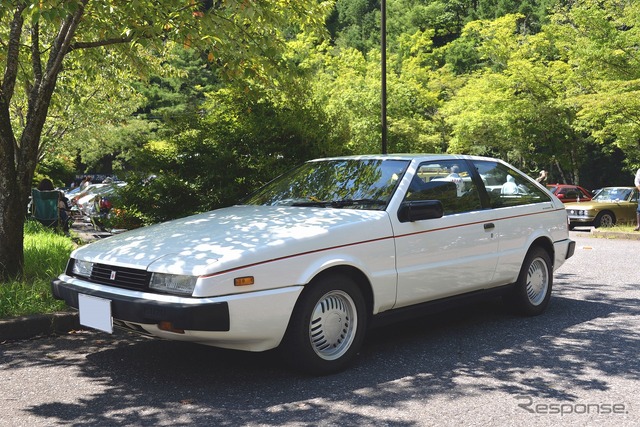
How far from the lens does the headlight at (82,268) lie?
479cm

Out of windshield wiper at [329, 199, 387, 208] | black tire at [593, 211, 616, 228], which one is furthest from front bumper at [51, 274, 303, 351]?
black tire at [593, 211, 616, 228]

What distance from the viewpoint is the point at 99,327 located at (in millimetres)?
4438

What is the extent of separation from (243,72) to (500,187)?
10.7 feet

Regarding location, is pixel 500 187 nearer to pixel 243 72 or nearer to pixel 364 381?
pixel 364 381

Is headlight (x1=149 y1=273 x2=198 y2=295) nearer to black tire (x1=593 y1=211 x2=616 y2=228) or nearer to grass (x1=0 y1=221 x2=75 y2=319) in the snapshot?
grass (x1=0 y1=221 x2=75 y2=319)

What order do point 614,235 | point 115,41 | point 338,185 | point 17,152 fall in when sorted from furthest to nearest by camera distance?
1. point 614,235
2. point 115,41
3. point 17,152
4. point 338,185

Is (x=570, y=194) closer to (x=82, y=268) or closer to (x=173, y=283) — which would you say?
(x=82, y=268)

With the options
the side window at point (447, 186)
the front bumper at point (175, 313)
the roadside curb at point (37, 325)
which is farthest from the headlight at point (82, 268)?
the side window at point (447, 186)

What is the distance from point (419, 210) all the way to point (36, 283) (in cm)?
411

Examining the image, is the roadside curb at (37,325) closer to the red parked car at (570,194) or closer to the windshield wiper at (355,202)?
the windshield wiper at (355,202)

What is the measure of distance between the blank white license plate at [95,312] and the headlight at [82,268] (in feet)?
0.76

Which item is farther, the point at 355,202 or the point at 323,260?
the point at 355,202

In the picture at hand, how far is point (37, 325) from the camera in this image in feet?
19.2

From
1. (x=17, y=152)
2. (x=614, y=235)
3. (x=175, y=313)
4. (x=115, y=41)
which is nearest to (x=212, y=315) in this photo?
(x=175, y=313)
